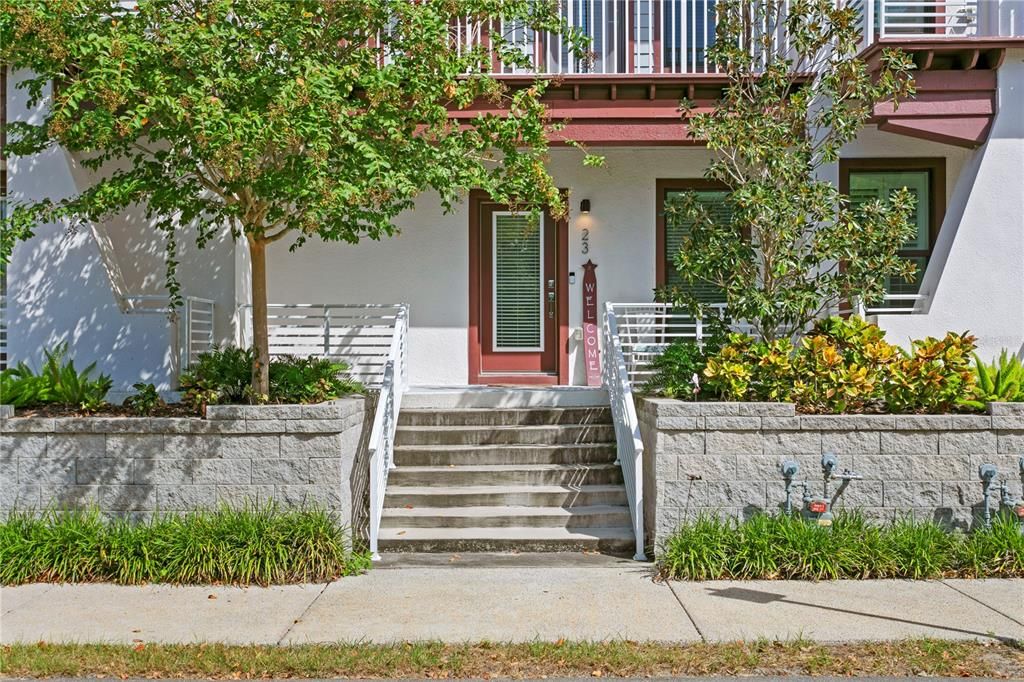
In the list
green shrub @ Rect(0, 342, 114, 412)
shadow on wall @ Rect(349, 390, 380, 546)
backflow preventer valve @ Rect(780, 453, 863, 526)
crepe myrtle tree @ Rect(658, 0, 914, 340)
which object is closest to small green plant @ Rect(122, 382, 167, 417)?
green shrub @ Rect(0, 342, 114, 412)

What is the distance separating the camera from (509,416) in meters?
8.98

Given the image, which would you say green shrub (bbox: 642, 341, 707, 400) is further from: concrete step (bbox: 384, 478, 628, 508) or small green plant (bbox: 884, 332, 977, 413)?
small green plant (bbox: 884, 332, 977, 413)

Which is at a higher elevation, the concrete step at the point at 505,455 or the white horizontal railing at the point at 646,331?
the white horizontal railing at the point at 646,331

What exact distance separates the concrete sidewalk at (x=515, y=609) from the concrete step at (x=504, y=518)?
0.68 meters

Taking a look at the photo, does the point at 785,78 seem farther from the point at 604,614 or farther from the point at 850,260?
the point at 604,614

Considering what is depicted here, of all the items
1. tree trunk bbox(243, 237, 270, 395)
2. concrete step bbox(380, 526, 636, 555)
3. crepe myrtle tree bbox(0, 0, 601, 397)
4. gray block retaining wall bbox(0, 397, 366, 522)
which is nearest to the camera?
crepe myrtle tree bbox(0, 0, 601, 397)

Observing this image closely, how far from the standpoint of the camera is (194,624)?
5.85m

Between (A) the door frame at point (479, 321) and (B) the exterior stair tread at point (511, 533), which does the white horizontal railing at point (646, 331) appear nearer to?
(A) the door frame at point (479, 321)

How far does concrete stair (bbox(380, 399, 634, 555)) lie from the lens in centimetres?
748

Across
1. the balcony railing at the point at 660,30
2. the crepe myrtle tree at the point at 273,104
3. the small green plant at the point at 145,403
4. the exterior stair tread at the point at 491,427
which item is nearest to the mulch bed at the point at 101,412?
the small green plant at the point at 145,403

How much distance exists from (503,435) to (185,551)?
123 inches

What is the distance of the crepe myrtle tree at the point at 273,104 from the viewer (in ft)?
20.6

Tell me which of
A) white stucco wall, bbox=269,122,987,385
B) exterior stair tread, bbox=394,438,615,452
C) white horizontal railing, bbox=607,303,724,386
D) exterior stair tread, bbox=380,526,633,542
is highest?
white stucco wall, bbox=269,122,987,385

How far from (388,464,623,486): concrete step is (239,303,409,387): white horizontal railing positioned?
2.27m
